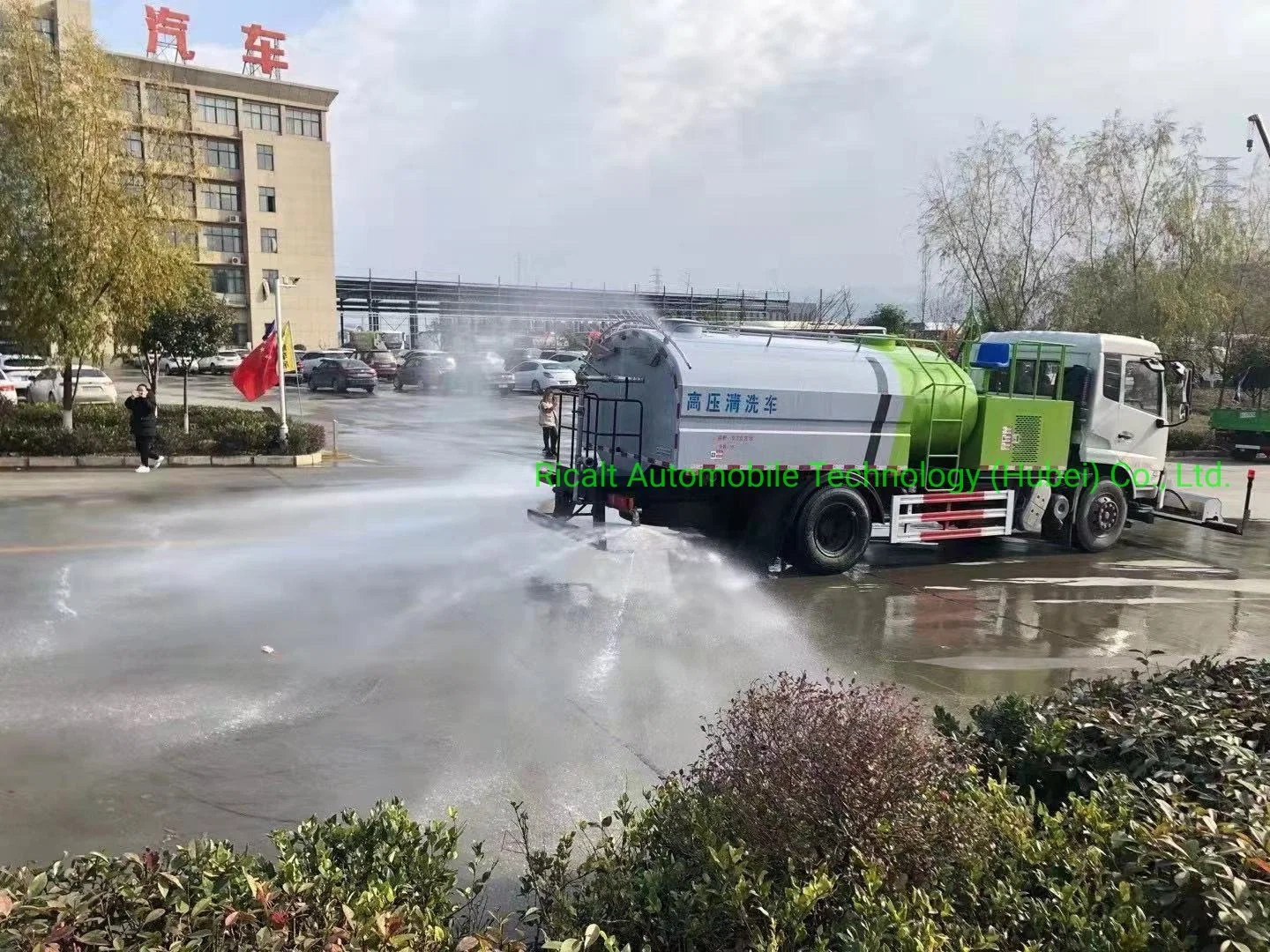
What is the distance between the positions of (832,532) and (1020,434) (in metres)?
2.57

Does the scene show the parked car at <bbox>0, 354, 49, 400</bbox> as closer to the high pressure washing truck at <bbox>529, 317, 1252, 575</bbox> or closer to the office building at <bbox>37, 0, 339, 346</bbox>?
the high pressure washing truck at <bbox>529, 317, 1252, 575</bbox>

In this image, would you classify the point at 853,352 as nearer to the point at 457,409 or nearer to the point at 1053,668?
the point at 1053,668

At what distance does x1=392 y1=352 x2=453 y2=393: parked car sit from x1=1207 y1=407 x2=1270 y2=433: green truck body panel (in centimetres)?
2621

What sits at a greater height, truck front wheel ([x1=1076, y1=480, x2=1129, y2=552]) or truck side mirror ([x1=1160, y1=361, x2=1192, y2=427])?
truck side mirror ([x1=1160, y1=361, x2=1192, y2=427])

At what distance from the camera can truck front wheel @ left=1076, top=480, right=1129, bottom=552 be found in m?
11.4

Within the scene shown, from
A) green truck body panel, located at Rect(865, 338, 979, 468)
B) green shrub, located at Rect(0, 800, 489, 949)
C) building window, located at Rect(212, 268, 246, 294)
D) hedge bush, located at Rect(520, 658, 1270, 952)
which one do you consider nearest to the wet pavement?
A: green truck body panel, located at Rect(865, 338, 979, 468)

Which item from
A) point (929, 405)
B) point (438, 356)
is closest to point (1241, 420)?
point (929, 405)

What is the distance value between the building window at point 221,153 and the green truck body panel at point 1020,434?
57.1m

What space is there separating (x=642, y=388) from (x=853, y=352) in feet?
7.64

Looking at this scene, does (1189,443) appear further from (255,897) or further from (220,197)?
(220,197)

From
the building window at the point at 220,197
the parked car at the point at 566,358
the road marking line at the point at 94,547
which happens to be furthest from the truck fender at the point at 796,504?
the building window at the point at 220,197

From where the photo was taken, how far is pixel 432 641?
709 cm

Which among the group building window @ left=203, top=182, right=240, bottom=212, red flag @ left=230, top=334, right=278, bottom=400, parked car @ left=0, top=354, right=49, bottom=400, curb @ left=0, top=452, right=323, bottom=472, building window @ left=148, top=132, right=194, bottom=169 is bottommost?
curb @ left=0, top=452, right=323, bottom=472

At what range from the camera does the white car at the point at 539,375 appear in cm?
3372
